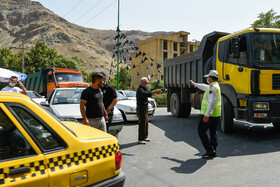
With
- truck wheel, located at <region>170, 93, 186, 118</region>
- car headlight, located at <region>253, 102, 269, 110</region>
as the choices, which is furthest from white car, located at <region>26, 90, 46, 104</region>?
car headlight, located at <region>253, 102, 269, 110</region>

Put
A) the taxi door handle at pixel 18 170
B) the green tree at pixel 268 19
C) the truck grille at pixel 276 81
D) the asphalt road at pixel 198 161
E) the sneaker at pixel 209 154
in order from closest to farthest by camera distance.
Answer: the taxi door handle at pixel 18 170
the asphalt road at pixel 198 161
the sneaker at pixel 209 154
the truck grille at pixel 276 81
the green tree at pixel 268 19

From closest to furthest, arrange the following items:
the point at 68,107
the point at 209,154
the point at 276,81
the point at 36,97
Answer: the point at 209,154 < the point at 276,81 < the point at 68,107 < the point at 36,97

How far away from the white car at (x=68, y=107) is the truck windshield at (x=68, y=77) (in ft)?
26.7

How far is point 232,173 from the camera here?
4.26m

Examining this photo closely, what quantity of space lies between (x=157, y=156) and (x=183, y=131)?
116 inches

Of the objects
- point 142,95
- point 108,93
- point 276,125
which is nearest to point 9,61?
point 142,95

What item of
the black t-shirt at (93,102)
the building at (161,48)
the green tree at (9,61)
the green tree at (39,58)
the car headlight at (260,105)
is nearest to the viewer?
the black t-shirt at (93,102)

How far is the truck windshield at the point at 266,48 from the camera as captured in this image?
20.8 feet

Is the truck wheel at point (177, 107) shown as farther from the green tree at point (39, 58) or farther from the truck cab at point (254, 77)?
the green tree at point (39, 58)

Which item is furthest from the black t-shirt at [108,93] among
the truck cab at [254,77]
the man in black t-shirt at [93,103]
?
the truck cab at [254,77]

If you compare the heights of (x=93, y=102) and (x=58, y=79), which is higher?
(x=58, y=79)

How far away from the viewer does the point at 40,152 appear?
6.66 ft

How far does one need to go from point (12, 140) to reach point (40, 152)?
23 centimetres

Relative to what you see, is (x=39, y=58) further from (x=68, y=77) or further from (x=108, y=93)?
(x=108, y=93)
